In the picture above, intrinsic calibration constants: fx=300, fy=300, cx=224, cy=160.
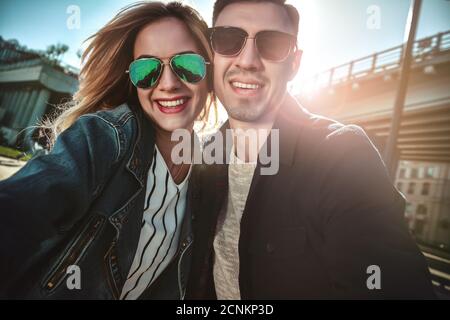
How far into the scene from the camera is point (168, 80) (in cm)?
228

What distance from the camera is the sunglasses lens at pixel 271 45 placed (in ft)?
8.04

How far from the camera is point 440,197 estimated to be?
184ft

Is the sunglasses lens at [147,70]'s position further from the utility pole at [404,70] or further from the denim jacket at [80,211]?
the utility pole at [404,70]

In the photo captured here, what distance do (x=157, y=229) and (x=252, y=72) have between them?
57.3 inches

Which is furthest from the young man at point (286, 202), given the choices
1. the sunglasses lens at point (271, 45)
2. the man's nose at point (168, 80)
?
the man's nose at point (168, 80)

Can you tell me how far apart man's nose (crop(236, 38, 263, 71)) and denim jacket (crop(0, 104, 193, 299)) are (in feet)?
3.00

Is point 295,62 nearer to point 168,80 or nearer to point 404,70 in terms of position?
point 168,80

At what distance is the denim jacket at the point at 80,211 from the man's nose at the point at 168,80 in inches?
11.6

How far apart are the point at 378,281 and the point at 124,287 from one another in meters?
1.71

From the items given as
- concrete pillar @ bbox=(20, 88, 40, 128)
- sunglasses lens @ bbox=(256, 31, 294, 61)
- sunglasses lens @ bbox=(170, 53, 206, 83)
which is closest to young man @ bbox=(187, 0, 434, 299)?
sunglasses lens @ bbox=(256, 31, 294, 61)

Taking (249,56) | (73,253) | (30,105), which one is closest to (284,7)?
(249,56)

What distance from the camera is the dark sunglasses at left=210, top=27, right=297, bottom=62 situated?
8.04ft
